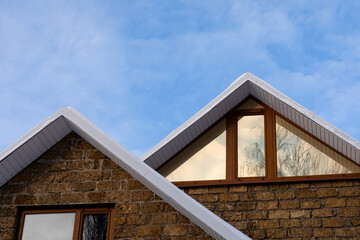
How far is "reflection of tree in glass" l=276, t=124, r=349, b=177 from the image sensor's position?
11703 mm

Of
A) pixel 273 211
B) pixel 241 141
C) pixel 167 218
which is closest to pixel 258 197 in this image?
pixel 273 211

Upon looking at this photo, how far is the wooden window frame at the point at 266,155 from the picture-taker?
1159 centimetres

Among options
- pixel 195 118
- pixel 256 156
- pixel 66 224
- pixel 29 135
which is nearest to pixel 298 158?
pixel 256 156

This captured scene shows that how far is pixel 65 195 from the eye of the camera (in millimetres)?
9250

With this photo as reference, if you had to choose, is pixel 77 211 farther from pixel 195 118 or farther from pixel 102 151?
pixel 195 118

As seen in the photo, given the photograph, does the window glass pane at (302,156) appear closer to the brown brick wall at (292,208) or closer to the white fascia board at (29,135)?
the brown brick wall at (292,208)

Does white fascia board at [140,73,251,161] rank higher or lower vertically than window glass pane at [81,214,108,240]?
higher

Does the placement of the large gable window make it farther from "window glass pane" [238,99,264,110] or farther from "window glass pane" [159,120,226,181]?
"window glass pane" [238,99,264,110]

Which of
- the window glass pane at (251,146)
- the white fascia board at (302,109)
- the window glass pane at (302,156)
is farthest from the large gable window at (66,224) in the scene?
the white fascia board at (302,109)

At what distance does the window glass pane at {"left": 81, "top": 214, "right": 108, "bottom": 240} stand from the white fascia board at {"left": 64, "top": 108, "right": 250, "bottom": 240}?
79 cm

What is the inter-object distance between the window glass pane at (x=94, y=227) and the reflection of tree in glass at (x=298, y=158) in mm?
4042

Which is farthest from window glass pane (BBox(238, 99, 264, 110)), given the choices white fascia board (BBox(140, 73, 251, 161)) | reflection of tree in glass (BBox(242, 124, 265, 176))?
white fascia board (BBox(140, 73, 251, 161))

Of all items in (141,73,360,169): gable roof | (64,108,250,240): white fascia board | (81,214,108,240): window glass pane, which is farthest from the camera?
(141,73,360,169): gable roof

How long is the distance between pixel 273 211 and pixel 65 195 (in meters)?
4.01
